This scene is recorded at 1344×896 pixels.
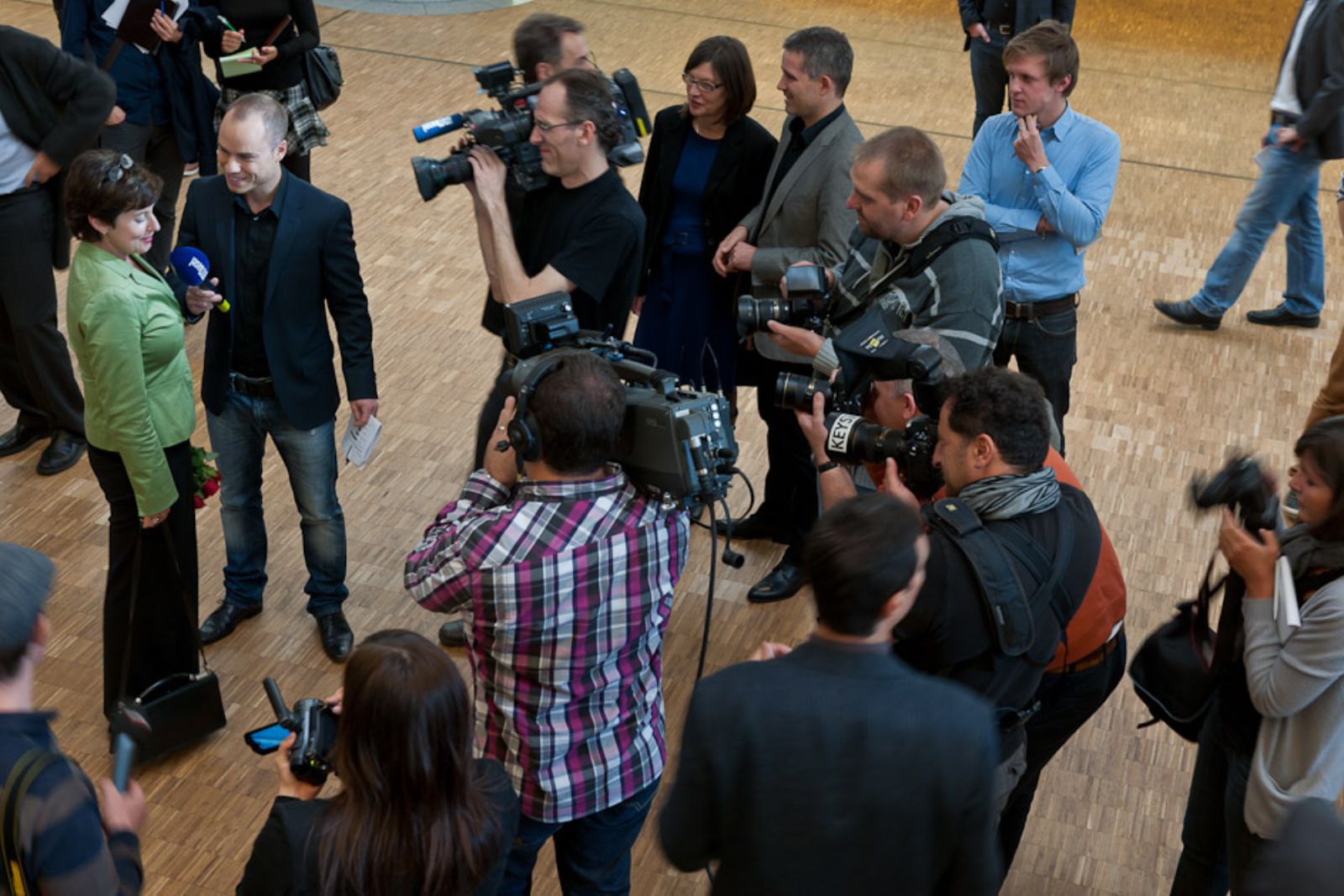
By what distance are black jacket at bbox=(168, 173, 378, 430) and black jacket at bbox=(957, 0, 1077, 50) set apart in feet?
13.0

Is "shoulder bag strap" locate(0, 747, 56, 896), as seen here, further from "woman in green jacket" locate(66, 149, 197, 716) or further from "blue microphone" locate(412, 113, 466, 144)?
"blue microphone" locate(412, 113, 466, 144)

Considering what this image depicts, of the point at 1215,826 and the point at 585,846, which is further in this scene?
the point at 1215,826

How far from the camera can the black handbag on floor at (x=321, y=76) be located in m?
5.47

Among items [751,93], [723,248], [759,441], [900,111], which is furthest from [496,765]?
[900,111]

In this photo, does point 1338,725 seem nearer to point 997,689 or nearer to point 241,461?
point 997,689

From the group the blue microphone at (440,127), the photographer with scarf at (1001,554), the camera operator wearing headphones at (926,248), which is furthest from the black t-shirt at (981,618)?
the blue microphone at (440,127)

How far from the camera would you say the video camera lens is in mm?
3322

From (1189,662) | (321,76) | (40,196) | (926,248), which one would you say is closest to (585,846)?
(1189,662)

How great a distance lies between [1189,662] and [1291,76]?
136 inches

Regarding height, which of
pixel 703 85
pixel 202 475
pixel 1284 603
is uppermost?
pixel 703 85

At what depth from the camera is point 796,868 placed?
75.4 inches

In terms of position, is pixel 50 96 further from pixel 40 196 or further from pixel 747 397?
pixel 747 397

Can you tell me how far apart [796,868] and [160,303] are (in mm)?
2112

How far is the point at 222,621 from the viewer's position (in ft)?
12.6
